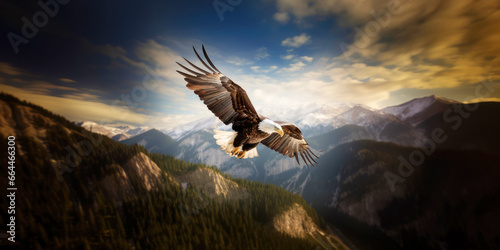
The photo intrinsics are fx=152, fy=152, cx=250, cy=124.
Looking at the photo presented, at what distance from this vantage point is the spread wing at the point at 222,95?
16.9 ft

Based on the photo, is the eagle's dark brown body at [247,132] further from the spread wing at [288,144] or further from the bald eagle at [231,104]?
the spread wing at [288,144]

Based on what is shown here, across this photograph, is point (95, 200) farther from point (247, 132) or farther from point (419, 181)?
point (419, 181)

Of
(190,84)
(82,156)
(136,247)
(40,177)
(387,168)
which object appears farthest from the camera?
(387,168)

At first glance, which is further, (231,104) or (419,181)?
(419,181)

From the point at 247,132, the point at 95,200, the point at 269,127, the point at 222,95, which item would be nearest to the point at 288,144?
the point at 247,132

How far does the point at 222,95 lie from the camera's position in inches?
214

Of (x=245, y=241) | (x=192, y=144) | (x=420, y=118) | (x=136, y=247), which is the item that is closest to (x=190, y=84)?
(x=136, y=247)

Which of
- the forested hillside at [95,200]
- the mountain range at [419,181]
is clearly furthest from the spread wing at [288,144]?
the mountain range at [419,181]

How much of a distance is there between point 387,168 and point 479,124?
39.3m

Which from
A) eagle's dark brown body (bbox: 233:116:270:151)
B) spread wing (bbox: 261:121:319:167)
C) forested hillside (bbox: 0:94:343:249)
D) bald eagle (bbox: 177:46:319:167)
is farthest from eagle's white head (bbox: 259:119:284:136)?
forested hillside (bbox: 0:94:343:249)

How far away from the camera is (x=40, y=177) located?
479 inches

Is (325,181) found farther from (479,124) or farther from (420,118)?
(420,118)

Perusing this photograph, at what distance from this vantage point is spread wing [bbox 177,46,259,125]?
5.16 metres

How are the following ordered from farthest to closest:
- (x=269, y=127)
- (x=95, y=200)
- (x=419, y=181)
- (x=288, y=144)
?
(x=419, y=181)
(x=95, y=200)
(x=288, y=144)
(x=269, y=127)
